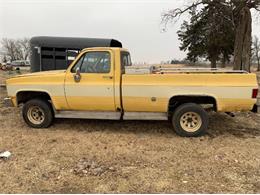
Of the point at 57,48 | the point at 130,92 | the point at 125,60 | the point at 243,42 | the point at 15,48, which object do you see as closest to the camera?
the point at 130,92

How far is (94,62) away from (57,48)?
13.8 feet

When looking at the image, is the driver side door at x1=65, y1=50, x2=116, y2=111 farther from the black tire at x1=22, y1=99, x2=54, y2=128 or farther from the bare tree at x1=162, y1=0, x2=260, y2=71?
the bare tree at x1=162, y1=0, x2=260, y2=71

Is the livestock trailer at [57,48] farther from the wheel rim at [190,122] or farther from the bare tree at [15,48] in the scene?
the bare tree at [15,48]

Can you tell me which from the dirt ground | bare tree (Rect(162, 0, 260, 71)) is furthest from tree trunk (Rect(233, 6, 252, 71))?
the dirt ground

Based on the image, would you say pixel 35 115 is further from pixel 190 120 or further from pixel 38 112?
pixel 190 120

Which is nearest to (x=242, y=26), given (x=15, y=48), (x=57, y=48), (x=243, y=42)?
(x=243, y=42)

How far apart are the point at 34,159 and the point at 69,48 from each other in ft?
19.2

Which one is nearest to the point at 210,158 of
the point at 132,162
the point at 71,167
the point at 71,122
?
the point at 132,162

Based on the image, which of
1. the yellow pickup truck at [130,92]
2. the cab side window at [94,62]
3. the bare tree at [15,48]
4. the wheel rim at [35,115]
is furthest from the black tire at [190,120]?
the bare tree at [15,48]

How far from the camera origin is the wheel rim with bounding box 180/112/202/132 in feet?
19.3

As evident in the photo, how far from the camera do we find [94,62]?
6145 millimetres

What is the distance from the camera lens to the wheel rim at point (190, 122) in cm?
589

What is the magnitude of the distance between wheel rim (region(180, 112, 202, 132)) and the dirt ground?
28 centimetres

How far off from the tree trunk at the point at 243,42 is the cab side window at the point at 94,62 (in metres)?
13.4
